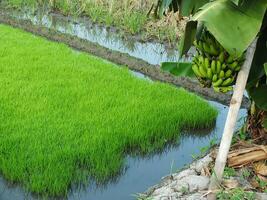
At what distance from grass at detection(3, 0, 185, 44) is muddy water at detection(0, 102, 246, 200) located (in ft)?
10.6

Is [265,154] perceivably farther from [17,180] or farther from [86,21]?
[86,21]

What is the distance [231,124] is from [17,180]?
1879mm

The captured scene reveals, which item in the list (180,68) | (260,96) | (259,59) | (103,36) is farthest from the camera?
(103,36)

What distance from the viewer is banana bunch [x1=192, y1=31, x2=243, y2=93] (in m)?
2.46

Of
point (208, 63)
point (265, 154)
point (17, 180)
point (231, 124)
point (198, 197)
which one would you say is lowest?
point (17, 180)

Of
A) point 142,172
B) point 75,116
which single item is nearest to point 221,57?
point 142,172

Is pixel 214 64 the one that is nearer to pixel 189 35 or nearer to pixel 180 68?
pixel 189 35

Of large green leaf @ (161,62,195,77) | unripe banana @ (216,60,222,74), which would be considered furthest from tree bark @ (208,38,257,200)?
large green leaf @ (161,62,195,77)

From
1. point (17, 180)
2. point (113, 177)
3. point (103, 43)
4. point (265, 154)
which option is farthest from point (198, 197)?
point (103, 43)

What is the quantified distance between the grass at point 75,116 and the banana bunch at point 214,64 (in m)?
1.64

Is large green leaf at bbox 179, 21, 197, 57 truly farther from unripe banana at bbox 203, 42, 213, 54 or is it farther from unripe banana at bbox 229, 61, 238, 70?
unripe banana at bbox 229, 61, 238, 70

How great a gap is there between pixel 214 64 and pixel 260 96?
0.56 meters

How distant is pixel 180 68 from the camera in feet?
11.1

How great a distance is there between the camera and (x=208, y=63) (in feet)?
8.14
